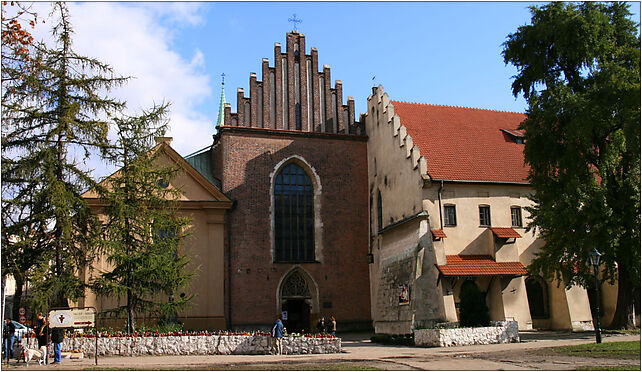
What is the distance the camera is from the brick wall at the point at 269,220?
32031 mm

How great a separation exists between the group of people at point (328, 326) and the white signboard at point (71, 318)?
44.0 ft

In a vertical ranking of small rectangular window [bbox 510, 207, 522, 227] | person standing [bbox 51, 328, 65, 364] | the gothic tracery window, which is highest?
small rectangular window [bbox 510, 207, 522, 227]

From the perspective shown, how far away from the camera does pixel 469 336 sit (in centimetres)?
2308

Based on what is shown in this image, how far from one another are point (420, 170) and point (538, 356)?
39.1ft

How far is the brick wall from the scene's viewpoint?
32.0m

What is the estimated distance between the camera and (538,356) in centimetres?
1786

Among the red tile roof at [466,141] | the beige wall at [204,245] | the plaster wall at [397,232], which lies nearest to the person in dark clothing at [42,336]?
the beige wall at [204,245]

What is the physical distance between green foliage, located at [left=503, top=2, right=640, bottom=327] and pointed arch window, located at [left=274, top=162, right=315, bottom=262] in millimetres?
12516

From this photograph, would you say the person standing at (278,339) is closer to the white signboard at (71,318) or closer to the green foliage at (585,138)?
the white signboard at (71,318)

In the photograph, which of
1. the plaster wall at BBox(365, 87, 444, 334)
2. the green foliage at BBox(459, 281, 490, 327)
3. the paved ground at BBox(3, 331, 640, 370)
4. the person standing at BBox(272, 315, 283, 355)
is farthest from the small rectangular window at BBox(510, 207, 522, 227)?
the person standing at BBox(272, 315, 283, 355)

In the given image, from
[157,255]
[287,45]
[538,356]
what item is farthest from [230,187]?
[538,356]

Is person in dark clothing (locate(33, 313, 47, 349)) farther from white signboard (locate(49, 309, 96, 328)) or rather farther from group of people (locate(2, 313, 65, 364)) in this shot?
white signboard (locate(49, 309, 96, 328))

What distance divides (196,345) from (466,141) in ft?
59.3

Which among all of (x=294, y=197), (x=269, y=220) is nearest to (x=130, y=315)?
(x=269, y=220)
